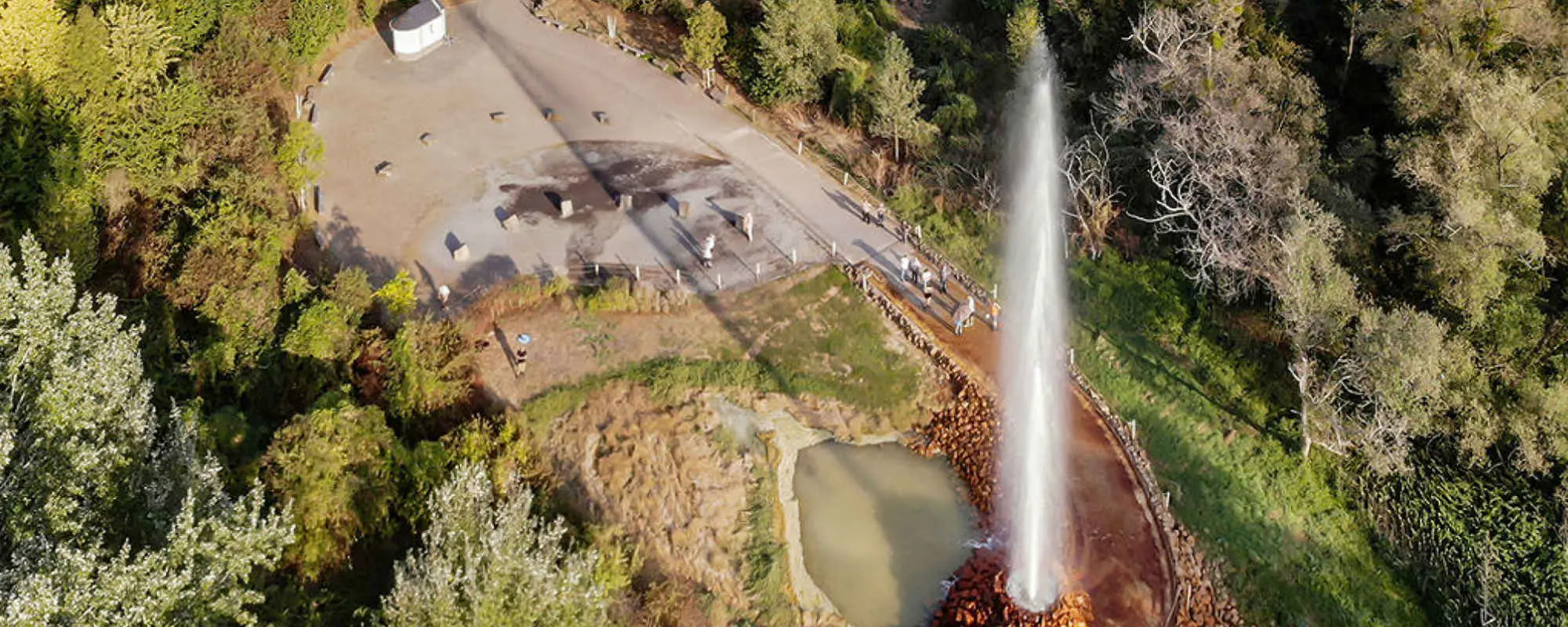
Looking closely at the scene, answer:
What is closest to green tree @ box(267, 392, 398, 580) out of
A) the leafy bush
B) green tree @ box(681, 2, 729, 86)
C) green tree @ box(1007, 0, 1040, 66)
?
green tree @ box(681, 2, 729, 86)

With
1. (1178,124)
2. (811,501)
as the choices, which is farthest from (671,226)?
(1178,124)

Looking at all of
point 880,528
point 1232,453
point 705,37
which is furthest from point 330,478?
point 705,37

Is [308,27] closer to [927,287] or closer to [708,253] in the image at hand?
[708,253]

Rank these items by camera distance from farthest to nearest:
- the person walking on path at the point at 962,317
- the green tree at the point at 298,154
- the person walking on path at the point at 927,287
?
1. the green tree at the point at 298,154
2. the person walking on path at the point at 927,287
3. the person walking on path at the point at 962,317

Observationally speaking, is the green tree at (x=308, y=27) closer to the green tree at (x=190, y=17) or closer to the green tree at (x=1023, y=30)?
the green tree at (x=190, y=17)

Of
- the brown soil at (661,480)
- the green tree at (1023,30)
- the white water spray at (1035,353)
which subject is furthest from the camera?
the green tree at (1023,30)

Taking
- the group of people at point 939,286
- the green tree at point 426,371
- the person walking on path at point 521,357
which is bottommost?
the person walking on path at point 521,357

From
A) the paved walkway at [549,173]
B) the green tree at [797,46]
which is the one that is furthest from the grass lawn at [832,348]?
the green tree at [797,46]
